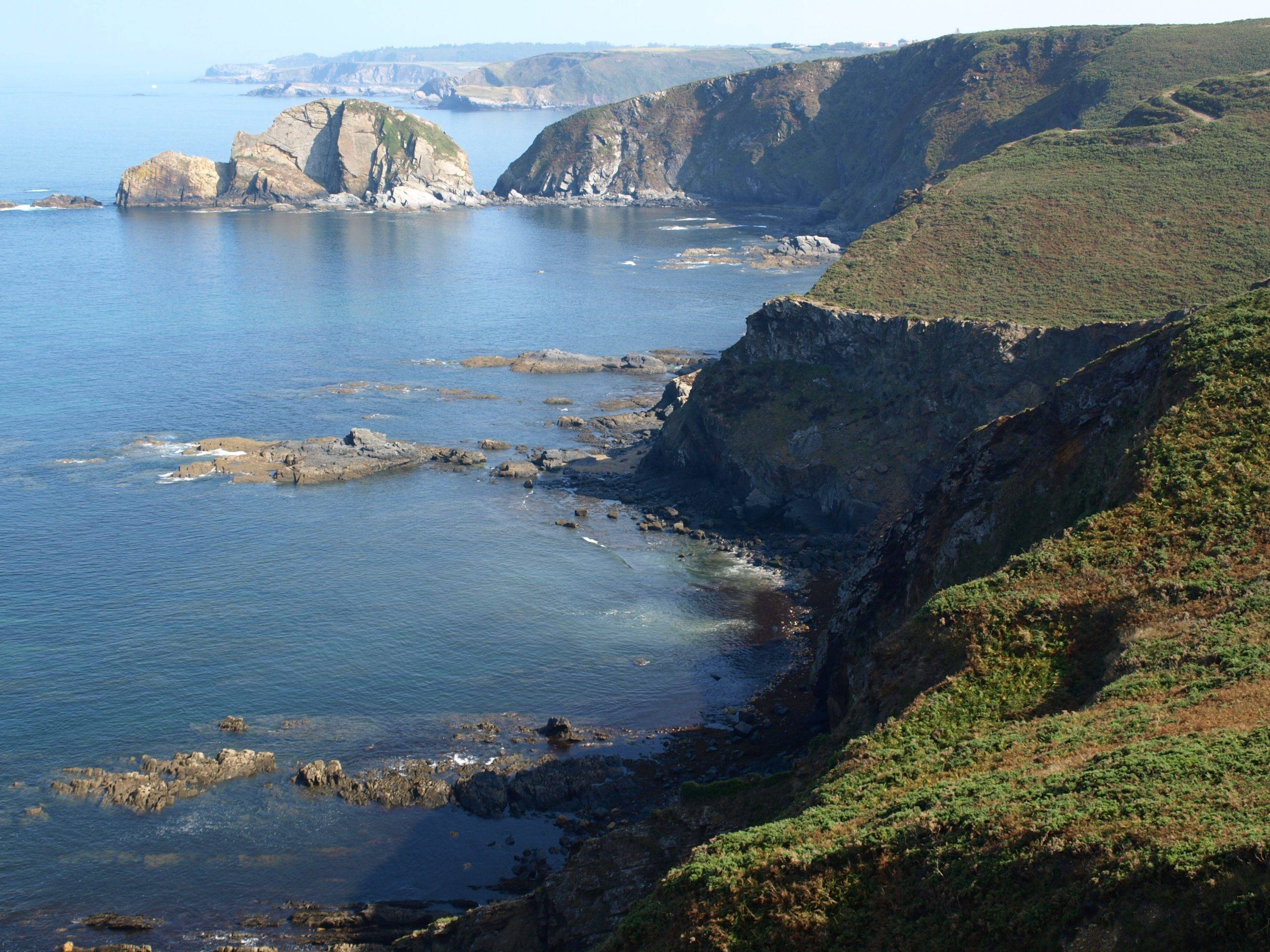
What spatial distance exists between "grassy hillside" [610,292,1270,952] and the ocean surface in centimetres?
1774

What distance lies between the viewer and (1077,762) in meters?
25.9

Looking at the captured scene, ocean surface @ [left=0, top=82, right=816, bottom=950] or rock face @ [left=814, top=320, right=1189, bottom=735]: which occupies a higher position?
rock face @ [left=814, top=320, right=1189, bottom=735]

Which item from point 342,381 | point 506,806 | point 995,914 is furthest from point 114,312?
point 995,914

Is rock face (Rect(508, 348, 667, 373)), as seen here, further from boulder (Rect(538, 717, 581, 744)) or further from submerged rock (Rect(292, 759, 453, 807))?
submerged rock (Rect(292, 759, 453, 807))

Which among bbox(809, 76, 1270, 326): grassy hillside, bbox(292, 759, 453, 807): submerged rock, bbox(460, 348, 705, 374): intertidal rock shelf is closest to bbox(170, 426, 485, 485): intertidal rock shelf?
bbox(460, 348, 705, 374): intertidal rock shelf

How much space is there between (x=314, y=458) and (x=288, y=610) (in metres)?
27.9

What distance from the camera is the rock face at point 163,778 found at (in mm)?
45000

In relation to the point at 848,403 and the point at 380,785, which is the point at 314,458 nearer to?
the point at 848,403

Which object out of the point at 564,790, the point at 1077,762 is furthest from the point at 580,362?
the point at 1077,762

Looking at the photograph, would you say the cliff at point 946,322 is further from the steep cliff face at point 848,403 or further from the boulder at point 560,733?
the boulder at point 560,733

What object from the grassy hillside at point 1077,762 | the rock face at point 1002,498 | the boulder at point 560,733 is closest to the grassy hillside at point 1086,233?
the rock face at point 1002,498

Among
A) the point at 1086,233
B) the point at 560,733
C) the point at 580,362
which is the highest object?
the point at 1086,233

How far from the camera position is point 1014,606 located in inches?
1380

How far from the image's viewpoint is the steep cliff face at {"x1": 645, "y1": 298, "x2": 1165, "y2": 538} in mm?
73250
